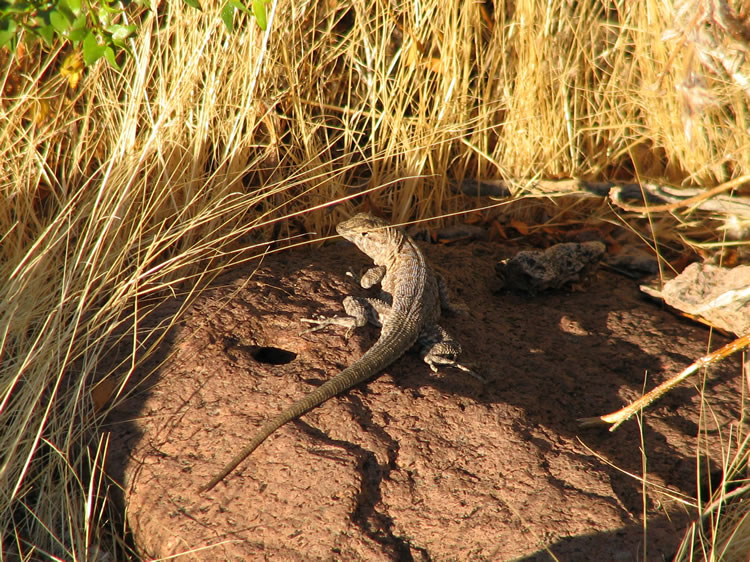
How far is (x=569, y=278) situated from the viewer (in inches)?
183

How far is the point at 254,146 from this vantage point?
4.39 meters

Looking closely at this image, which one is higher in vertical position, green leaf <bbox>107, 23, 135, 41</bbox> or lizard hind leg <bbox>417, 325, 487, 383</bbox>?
green leaf <bbox>107, 23, 135, 41</bbox>

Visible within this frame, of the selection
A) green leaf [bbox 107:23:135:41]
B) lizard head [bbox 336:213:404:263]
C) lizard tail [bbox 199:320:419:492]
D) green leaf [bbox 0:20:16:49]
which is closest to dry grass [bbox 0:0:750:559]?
lizard head [bbox 336:213:404:263]

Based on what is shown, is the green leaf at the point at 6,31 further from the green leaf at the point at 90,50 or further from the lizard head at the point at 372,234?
the lizard head at the point at 372,234

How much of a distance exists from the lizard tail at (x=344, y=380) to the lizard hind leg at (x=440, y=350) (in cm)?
7

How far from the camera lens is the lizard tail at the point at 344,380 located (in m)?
2.94

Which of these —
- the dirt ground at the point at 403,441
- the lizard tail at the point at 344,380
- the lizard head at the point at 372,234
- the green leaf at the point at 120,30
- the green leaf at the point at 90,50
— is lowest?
the dirt ground at the point at 403,441

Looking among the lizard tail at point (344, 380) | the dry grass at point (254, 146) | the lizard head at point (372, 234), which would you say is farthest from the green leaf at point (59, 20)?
the lizard tail at point (344, 380)

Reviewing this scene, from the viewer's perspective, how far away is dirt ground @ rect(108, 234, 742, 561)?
2691 mm

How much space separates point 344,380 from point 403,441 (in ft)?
1.41

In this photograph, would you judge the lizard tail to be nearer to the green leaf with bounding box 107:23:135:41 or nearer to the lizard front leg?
the lizard front leg

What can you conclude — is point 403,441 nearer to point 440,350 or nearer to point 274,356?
point 440,350

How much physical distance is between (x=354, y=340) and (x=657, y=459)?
1.69m

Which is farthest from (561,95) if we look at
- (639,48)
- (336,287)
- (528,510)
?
(528,510)
